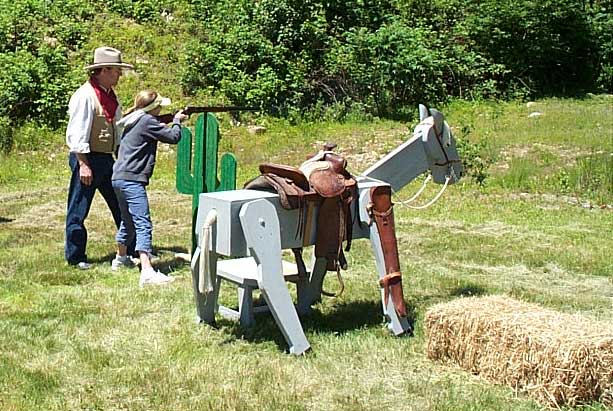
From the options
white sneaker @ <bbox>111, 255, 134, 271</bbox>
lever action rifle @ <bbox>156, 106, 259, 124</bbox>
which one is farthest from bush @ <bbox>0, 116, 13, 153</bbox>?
lever action rifle @ <bbox>156, 106, 259, 124</bbox>

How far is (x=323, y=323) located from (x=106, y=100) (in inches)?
123

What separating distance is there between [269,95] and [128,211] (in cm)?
918

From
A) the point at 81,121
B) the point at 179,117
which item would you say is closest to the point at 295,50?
the point at 81,121

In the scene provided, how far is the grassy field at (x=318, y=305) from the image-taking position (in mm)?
4918

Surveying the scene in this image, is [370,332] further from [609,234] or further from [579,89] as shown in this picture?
[579,89]

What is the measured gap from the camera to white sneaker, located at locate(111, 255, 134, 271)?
26.3 ft

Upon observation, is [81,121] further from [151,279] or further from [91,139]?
[151,279]

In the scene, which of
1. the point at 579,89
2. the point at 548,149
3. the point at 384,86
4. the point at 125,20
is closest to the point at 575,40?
the point at 579,89

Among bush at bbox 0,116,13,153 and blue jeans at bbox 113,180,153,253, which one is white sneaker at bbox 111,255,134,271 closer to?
blue jeans at bbox 113,180,153,253

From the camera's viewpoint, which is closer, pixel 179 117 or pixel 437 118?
pixel 437 118

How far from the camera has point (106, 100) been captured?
804cm

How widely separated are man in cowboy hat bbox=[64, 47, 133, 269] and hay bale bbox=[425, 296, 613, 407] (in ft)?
12.4

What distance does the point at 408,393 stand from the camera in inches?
195

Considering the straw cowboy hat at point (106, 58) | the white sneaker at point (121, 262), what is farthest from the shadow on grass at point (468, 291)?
the straw cowboy hat at point (106, 58)
